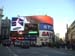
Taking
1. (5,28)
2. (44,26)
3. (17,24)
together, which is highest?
(5,28)

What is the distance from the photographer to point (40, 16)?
120188 millimetres

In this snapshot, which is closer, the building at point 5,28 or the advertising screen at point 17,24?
the advertising screen at point 17,24

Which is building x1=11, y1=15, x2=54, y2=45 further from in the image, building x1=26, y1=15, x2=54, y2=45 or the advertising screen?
the advertising screen

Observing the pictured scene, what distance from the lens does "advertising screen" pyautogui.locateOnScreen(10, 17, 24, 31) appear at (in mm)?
111725

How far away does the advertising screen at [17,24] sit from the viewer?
111725mm

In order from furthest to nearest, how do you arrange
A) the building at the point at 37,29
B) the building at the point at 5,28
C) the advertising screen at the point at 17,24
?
1. the building at the point at 5,28
2. the building at the point at 37,29
3. the advertising screen at the point at 17,24

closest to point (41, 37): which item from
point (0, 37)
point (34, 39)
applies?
point (34, 39)

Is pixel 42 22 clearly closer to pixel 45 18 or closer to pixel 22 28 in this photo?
pixel 45 18

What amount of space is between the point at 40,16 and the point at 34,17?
2.90 metres

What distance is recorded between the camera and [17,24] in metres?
111

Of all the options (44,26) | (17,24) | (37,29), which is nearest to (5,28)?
(44,26)

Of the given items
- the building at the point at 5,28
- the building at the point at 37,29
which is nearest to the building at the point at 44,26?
the building at the point at 37,29

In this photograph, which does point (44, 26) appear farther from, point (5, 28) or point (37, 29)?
point (5, 28)

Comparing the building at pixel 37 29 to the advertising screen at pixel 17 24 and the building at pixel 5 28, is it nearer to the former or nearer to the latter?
the advertising screen at pixel 17 24
